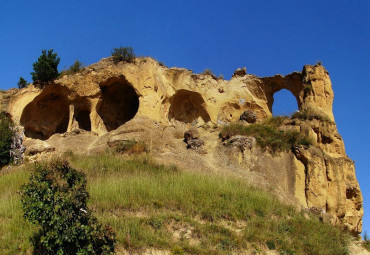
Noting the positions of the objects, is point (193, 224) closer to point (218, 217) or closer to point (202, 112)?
point (218, 217)

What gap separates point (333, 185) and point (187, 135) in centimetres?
655

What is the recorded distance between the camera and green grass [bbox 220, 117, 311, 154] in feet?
80.5

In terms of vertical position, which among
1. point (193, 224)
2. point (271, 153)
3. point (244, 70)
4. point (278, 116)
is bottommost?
point (193, 224)

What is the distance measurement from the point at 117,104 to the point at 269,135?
7.95 metres

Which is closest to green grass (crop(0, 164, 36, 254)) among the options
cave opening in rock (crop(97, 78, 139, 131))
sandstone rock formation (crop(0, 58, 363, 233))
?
sandstone rock formation (crop(0, 58, 363, 233))

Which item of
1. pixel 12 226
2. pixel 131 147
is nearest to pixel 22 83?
pixel 131 147

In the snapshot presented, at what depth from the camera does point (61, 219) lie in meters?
13.6

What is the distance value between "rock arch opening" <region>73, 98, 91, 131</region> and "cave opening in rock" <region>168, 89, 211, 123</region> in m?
4.09

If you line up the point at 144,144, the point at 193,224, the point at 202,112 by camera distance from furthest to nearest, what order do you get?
1. the point at 202,112
2. the point at 144,144
3. the point at 193,224

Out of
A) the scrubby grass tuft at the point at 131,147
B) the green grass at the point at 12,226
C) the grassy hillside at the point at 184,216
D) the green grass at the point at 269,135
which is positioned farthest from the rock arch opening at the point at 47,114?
the green grass at the point at 269,135

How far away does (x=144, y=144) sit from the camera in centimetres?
2352

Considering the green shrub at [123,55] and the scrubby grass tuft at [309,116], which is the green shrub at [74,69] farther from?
the scrubby grass tuft at [309,116]

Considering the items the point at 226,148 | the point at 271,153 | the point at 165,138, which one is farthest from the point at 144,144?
the point at 271,153

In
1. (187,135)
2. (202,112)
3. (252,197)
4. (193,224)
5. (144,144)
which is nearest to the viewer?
(193,224)
